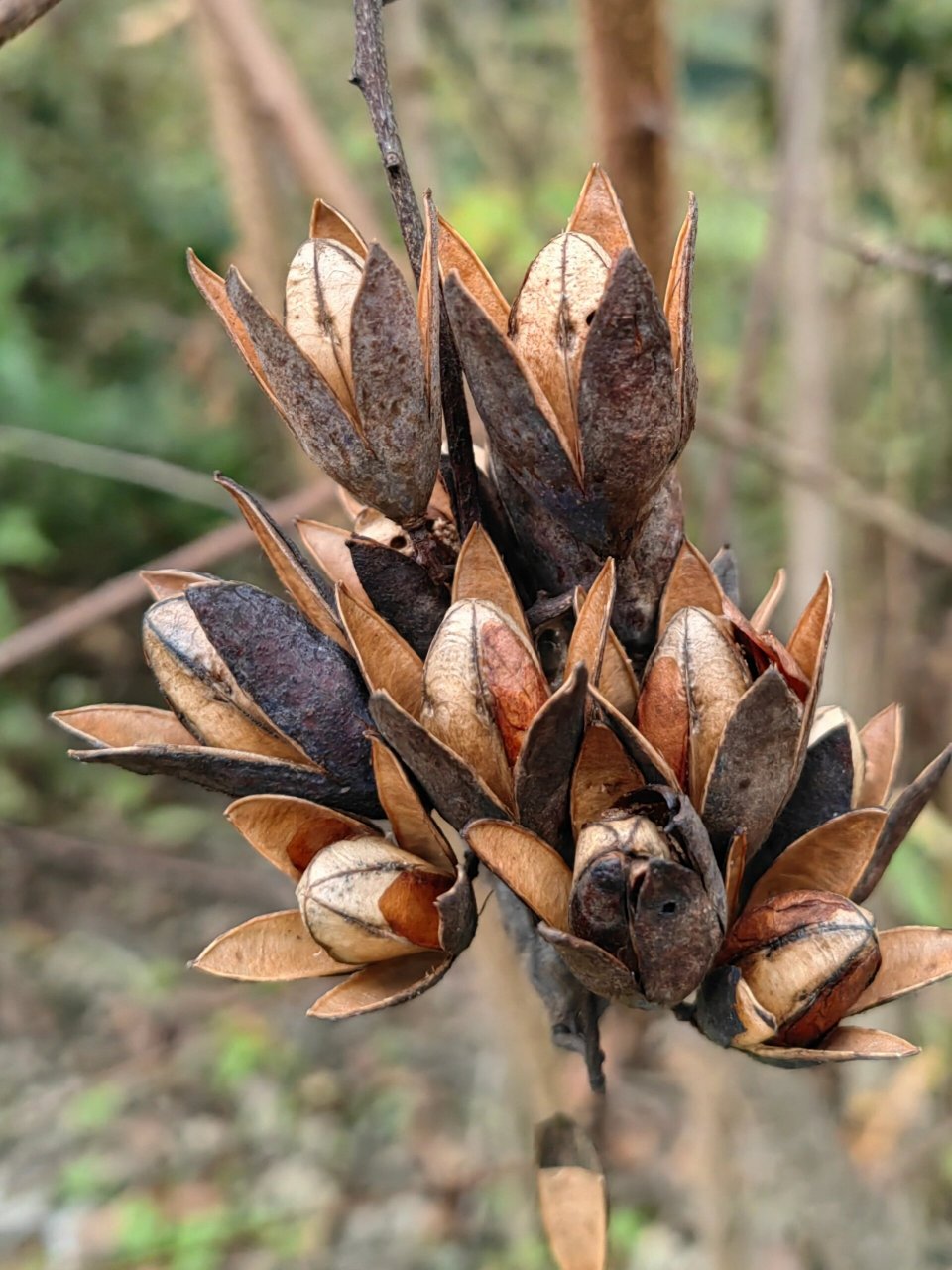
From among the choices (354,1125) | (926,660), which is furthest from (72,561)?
(926,660)

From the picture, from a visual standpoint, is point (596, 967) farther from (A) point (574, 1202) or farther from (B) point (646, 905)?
(A) point (574, 1202)

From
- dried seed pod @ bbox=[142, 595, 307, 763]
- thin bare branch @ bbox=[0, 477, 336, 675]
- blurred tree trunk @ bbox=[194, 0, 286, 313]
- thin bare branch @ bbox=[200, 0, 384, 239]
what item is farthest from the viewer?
blurred tree trunk @ bbox=[194, 0, 286, 313]

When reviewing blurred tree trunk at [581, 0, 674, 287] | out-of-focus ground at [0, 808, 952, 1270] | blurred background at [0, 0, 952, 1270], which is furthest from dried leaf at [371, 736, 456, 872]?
out-of-focus ground at [0, 808, 952, 1270]

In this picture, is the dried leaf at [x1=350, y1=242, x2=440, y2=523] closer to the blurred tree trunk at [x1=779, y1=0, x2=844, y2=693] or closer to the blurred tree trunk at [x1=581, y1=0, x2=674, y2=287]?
the blurred tree trunk at [x1=581, y1=0, x2=674, y2=287]

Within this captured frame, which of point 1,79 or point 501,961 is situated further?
point 1,79

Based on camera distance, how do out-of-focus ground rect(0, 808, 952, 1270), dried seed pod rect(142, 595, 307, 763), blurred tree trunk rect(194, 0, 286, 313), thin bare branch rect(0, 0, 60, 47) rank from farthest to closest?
out-of-focus ground rect(0, 808, 952, 1270) < blurred tree trunk rect(194, 0, 286, 313) < dried seed pod rect(142, 595, 307, 763) < thin bare branch rect(0, 0, 60, 47)

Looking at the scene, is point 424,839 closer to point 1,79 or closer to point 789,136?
point 789,136
